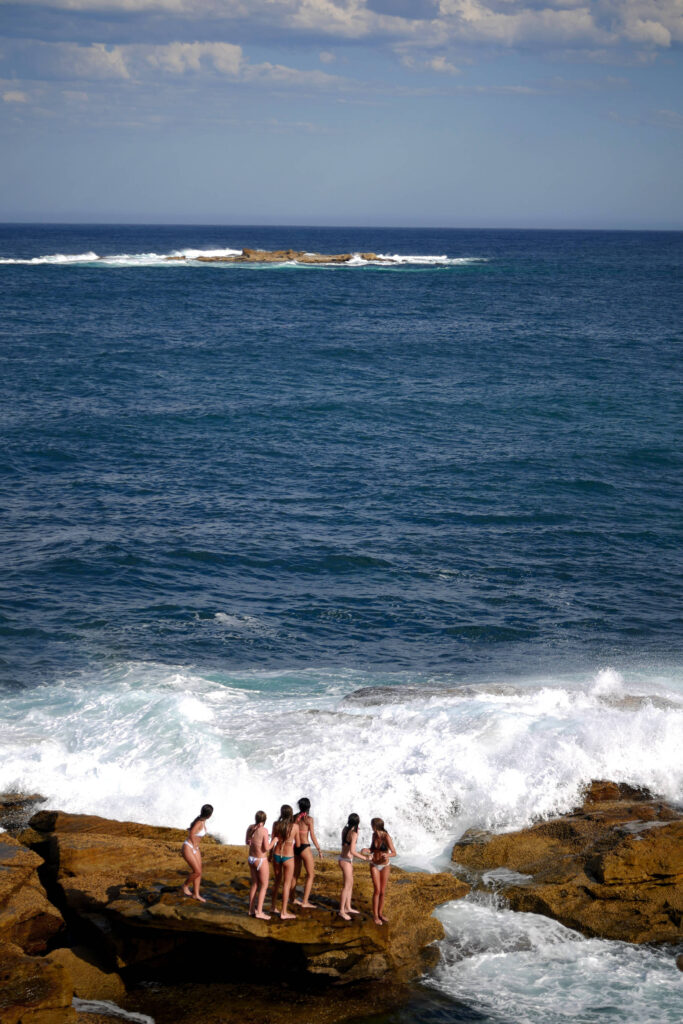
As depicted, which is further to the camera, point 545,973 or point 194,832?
point 194,832

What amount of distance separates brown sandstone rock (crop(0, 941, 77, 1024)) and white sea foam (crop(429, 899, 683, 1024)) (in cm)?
520

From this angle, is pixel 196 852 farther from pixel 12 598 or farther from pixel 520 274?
pixel 520 274

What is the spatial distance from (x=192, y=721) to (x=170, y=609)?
7.33 meters

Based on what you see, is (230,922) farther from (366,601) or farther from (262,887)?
(366,601)

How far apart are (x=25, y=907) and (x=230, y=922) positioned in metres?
3.26

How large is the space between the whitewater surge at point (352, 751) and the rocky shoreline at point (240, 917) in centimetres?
137

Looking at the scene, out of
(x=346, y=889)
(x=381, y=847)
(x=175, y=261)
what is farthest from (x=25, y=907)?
(x=175, y=261)

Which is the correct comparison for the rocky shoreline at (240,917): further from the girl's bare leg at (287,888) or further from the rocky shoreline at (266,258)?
the rocky shoreline at (266,258)

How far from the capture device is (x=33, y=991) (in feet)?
40.3

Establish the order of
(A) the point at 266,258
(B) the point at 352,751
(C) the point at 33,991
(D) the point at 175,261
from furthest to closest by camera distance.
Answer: (A) the point at 266,258 → (D) the point at 175,261 → (B) the point at 352,751 → (C) the point at 33,991

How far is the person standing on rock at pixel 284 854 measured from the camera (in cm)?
1380

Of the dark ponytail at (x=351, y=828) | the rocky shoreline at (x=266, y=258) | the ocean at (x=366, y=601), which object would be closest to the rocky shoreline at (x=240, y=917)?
the ocean at (x=366, y=601)

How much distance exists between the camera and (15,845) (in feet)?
50.3

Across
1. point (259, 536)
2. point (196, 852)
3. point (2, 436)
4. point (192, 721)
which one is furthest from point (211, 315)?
point (196, 852)
